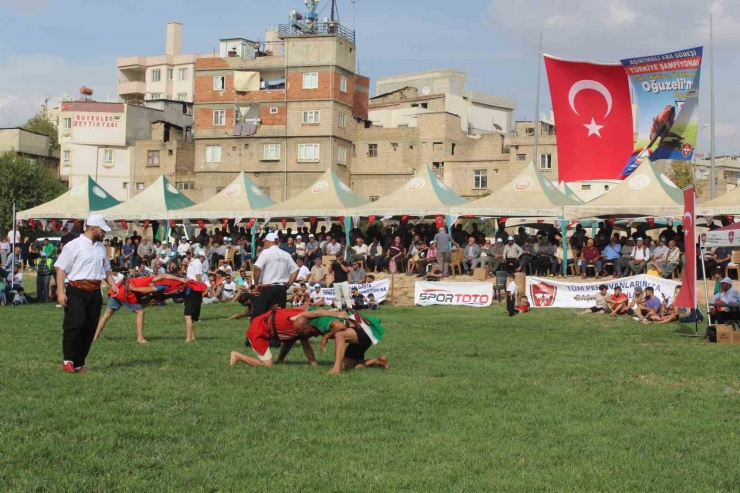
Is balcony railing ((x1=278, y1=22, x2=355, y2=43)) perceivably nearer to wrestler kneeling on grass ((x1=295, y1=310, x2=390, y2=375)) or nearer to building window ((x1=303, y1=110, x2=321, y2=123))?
building window ((x1=303, y1=110, x2=321, y2=123))

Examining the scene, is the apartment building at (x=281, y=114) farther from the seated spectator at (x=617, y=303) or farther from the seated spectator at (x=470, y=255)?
the seated spectator at (x=617, y=303)

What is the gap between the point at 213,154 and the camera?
81.5 metres

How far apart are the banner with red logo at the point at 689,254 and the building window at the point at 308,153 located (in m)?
59.3

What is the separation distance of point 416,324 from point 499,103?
79407 mm

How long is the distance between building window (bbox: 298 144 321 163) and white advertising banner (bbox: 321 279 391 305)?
163 ft

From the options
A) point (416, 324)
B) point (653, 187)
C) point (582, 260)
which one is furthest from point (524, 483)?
point (653, 187)

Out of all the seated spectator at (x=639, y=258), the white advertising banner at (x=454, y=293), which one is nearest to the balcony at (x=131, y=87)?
the white advertising banner at (x=454, y=293)

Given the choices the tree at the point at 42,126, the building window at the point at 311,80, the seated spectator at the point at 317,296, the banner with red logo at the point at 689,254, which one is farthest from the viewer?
the tree at the point at 42,126

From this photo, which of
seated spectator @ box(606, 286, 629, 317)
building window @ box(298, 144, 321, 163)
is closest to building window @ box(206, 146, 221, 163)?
building window @ box(298, 144, 321, 163)

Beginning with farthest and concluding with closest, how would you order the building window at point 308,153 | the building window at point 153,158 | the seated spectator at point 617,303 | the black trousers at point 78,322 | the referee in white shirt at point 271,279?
the building window at point 153,158
the building window at point 308,153
the seated spectator at point 617,303
the referee in white shirt at point 271,279
the black trousers at point 78,322

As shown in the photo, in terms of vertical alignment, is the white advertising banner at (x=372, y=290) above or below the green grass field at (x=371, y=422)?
above

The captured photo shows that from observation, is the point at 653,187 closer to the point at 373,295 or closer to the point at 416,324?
Result: the point at 373,295

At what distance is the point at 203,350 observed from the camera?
1555cm

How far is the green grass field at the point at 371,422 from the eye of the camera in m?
7.45
